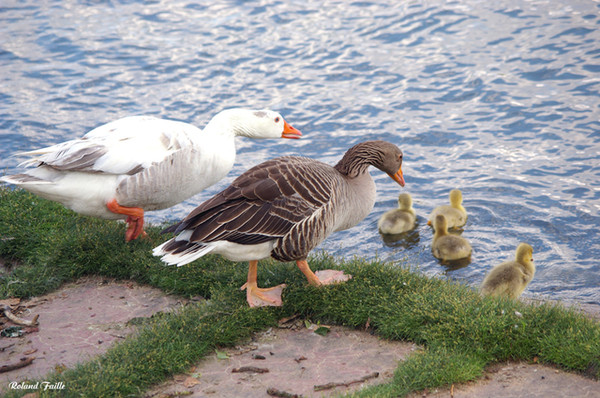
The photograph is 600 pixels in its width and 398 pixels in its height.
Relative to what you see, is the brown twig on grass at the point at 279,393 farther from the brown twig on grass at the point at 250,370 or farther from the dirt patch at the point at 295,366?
the brown twig on grass at the point at 250,370

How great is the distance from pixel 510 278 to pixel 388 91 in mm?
6949

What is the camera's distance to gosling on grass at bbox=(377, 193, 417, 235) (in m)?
9.39

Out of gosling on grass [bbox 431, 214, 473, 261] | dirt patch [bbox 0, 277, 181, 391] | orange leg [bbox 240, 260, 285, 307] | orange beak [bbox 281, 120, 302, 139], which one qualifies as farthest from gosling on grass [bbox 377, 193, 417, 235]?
dirt patch [bbox 0, 277, 181, 391]

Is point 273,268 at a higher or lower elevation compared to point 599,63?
lower

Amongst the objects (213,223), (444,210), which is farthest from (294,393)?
(444,210)

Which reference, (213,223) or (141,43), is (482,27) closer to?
(141,43)

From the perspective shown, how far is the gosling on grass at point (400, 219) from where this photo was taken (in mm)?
9391

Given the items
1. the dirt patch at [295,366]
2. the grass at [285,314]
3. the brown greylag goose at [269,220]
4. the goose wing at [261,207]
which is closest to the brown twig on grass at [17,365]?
the grass at [285,314]

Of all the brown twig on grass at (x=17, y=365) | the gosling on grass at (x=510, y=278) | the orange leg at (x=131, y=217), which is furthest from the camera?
the gosling on grass at (x=510, y=278)

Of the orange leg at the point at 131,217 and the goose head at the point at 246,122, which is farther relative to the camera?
the goose head at the point at 246,122

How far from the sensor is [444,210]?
9.34 metres

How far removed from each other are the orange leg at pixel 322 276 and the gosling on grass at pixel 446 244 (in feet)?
8.87

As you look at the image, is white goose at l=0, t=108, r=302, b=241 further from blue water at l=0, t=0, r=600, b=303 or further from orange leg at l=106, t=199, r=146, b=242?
blue water at l=0, t=0, r=600, b=303

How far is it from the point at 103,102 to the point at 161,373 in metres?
10.2
